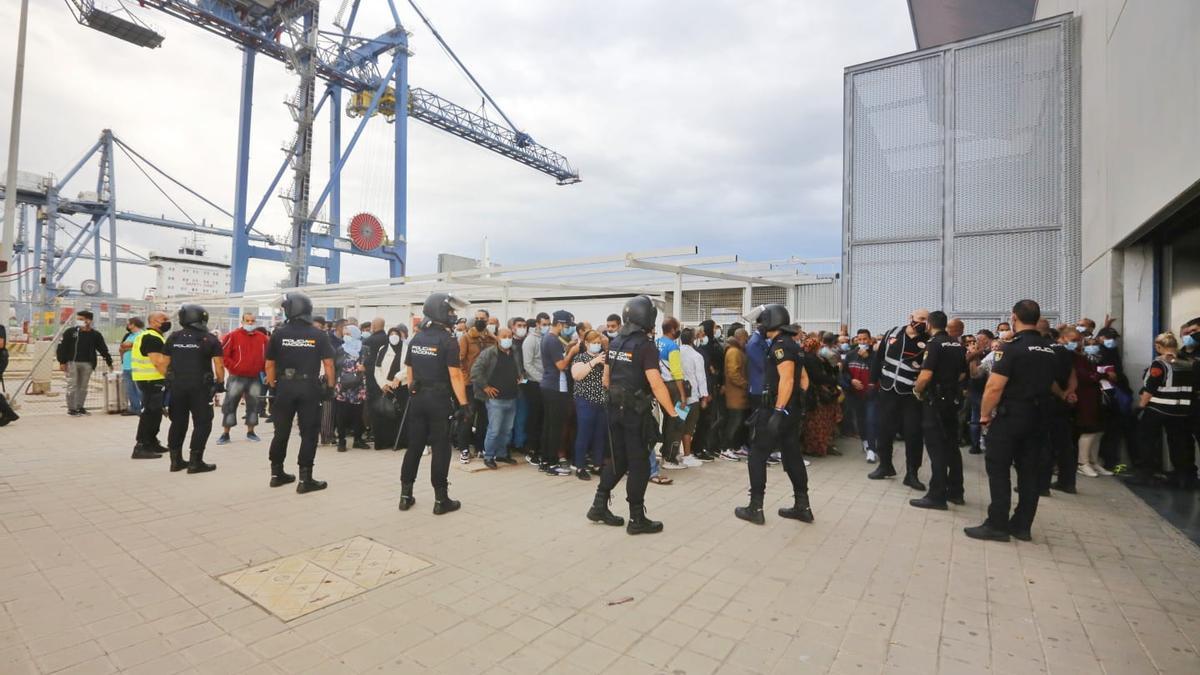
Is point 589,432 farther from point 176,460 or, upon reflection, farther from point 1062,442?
point 1062,442

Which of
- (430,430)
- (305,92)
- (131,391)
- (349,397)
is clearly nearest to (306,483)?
(430,430)

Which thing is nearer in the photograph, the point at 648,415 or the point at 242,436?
the point at 648,415

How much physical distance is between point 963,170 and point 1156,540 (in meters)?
6.77

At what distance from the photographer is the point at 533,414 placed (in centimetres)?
706

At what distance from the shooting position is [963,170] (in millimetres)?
9109

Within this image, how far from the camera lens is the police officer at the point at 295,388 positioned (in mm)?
5363

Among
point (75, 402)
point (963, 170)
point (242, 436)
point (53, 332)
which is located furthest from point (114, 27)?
point (963, 170)

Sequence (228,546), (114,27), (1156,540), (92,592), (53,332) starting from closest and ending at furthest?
1. (92,592)
2. (228,546)
3. (1156,540)
4. (53,332)
5. (114,27)

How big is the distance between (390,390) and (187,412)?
2.18 m

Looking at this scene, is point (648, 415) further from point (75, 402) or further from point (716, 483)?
point (75, 402)

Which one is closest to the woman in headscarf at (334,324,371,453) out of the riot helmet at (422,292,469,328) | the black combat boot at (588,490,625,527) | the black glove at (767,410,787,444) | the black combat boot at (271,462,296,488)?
the black combat boot at (271,462,296,488)

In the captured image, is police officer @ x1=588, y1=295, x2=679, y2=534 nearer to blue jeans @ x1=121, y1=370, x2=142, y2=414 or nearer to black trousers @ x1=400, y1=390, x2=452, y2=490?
black trousers @ x1=400, y1=390, x2=452, y2=490

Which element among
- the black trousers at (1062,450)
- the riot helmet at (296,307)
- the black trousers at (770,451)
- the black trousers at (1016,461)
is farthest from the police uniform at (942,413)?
the riot helmet at (296,307)

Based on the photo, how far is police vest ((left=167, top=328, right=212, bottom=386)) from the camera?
6.00m
